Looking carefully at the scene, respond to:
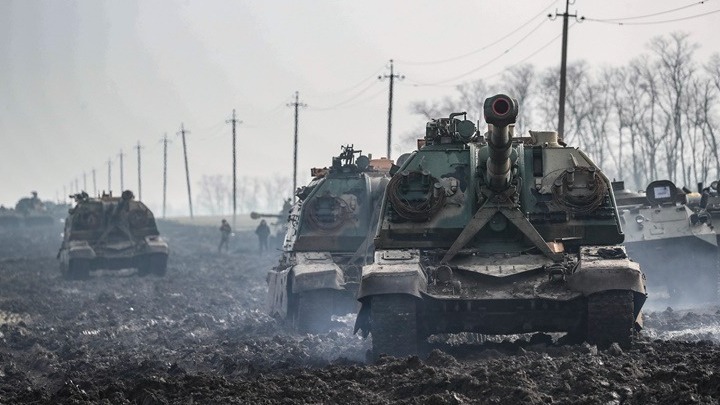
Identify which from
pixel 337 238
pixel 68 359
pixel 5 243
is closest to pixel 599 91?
pixel 5 243

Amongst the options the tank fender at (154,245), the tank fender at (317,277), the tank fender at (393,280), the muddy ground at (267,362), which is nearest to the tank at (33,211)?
the tank fender at (154,245)

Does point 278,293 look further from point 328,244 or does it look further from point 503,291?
point 503,291

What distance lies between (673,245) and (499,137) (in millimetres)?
11064

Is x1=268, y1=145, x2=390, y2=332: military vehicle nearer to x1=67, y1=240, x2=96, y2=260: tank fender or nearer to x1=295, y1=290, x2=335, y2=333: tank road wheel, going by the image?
x1=295, y1=290, x2=335, y2=333: tank road wheel

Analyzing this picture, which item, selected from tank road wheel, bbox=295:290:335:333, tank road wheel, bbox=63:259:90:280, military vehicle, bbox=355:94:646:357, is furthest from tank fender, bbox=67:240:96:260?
military vehicle, bbox=355:94:646:357

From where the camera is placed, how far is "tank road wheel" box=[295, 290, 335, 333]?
1819cm

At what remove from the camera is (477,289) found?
13461 mm

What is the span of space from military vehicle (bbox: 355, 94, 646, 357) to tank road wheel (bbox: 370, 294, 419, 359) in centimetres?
1

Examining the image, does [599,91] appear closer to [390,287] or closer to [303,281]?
[303,281]

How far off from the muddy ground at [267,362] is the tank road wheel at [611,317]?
24 cm

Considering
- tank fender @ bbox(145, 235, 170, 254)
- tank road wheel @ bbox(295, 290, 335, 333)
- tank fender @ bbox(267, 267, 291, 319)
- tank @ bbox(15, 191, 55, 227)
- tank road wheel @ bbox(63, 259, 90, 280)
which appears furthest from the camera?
tank @ bbox(15, 191, 55, 227)

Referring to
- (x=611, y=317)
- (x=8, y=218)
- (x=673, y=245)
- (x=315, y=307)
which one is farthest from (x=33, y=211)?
(x=611, y=317)

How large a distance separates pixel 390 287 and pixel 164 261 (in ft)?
69.5

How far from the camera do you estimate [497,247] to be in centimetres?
1464
